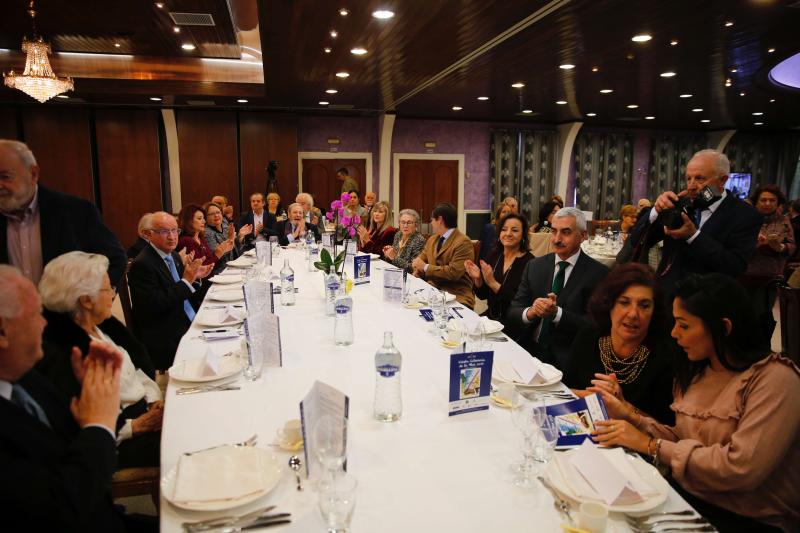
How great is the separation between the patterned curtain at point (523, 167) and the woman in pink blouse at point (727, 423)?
10.3 meters

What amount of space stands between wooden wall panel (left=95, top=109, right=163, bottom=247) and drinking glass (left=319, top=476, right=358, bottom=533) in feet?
33.2

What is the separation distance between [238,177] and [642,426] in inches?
Answer: 382

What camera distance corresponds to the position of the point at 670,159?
12789mm

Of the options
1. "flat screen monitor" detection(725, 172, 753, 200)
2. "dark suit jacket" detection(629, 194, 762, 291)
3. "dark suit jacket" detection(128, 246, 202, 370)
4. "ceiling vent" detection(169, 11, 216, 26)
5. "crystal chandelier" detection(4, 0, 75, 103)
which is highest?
"ceiling vent" detection(169, 11, 216, 26)

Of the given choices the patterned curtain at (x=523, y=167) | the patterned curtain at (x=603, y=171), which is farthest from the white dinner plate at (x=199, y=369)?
the patterned curtain at (x=603, y=171)

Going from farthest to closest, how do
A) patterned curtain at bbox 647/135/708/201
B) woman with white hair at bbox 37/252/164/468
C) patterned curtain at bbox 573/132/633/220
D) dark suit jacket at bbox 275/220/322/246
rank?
1. patterned curtain at bbox 647/135/708/201
2. patterned curtain at bbox 573/132/633/220
3. dark suit jacket at bbox 275/220/322/246
4. woman with white hair at bbox 37/252/164/468

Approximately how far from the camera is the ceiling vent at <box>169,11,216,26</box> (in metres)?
5.14

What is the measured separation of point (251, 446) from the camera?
1.39 m

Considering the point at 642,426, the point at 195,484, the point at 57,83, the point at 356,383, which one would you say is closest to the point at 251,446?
the point at 195,484

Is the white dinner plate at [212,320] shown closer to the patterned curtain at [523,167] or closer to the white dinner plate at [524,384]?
the white dinner plate at [524,384]

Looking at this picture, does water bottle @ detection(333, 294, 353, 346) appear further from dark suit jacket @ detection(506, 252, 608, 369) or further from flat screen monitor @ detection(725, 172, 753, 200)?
flat screen monitor @ detection(725, 172, 753, 200)

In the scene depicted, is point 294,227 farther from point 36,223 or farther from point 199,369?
point 199,369

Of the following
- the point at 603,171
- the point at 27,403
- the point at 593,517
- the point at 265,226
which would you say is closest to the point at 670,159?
the point at 603,171

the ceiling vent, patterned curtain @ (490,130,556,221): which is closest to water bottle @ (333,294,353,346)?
the ceiling vent
